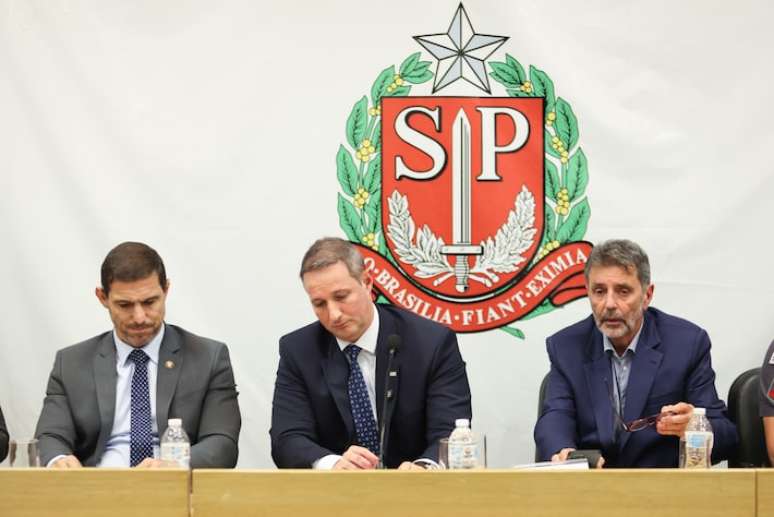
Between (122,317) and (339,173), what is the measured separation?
45.1 inches

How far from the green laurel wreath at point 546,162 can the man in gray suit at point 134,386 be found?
93 cm

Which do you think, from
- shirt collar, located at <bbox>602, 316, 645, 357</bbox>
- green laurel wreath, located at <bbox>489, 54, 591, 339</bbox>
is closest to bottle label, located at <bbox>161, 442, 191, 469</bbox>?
shirt collar, located at <bbox>602, 316, 645, 357</bbox>

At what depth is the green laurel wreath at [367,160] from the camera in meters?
4.83

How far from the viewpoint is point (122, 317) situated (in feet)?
13.6

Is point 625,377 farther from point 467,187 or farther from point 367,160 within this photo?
point 367,160

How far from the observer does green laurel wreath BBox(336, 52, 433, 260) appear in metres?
4.83

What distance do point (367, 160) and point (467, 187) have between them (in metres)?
0.42

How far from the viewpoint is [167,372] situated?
13.8 feet

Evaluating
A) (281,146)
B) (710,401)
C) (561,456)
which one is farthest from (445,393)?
(281,146)

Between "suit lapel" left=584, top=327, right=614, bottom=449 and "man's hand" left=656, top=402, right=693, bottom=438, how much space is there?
0.91 feet

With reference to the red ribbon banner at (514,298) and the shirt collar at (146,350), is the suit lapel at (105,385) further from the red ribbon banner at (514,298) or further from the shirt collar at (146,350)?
the red ribbon banner at (514,298)

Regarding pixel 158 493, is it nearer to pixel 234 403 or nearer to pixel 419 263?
pixel 234 403

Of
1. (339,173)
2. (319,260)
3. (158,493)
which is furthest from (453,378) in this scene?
(158,493)

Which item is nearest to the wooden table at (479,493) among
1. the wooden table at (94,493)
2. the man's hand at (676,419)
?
the wooden table at (94,493)
